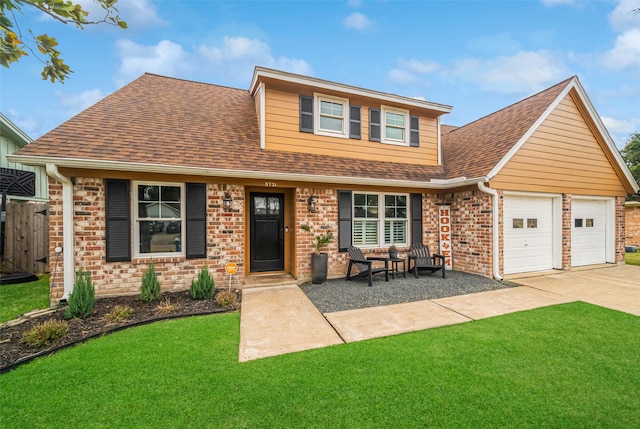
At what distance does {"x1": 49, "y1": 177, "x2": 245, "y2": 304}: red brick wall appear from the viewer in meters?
5.05

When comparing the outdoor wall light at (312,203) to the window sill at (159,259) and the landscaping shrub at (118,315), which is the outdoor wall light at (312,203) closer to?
the window sill at (159,259)

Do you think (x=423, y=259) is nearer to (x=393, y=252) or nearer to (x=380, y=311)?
(x=393, y=252)

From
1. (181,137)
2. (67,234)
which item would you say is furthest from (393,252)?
(67,234)

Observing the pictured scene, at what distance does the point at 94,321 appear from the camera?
4.16 m

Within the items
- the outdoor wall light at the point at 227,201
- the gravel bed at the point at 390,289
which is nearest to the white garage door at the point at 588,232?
the gravel bed at the point at 390,289

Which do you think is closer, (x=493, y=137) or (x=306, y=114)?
(x=306, y=114)

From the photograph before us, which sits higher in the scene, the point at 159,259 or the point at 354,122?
the point at 354,122

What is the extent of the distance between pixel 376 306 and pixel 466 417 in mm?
2725

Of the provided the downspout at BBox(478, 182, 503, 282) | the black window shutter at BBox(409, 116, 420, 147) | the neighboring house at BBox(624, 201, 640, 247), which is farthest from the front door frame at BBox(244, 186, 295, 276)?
the neighboring house at BBox(624, 201, 640, 247)

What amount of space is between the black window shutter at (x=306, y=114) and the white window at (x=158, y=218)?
3402 millimetres

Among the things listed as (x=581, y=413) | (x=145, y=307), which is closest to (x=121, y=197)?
(x=145, y=307)

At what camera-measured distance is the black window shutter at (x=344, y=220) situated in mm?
6961

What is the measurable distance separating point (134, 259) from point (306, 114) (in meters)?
5.26

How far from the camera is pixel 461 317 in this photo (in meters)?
4.35
